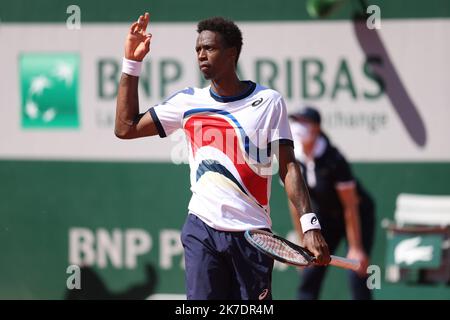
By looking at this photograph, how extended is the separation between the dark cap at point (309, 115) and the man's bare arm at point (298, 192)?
2.70 meters

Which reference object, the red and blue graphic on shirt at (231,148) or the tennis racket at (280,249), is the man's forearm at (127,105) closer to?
the red and blue graphic on shirt at (231,148)

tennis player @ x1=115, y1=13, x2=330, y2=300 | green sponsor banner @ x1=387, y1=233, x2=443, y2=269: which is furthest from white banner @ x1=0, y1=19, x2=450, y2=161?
tennis player @ x1=115, y1=13, x2=330, y2=300

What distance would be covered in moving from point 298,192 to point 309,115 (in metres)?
2.80

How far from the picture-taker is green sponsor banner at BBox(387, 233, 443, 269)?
285 inches

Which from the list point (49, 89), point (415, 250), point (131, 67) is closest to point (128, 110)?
point (131, 67)

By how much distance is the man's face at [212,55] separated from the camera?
468 cm

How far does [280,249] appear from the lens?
4469mm

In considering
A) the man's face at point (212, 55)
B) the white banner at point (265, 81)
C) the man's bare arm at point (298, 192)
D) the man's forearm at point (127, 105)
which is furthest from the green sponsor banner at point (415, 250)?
the man's forearm at point (127, 105)

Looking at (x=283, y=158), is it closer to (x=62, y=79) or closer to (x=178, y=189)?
(x=178, y=189)

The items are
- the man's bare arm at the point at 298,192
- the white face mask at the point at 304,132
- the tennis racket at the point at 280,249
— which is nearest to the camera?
the tennis racket at the point at 280,249

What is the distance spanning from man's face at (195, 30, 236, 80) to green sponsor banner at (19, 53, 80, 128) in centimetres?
318

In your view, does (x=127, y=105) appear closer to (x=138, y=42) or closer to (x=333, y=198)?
(x=138, y=42)

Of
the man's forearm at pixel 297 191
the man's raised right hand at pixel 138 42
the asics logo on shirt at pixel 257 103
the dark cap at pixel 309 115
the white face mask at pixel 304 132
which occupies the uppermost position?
the man's raised right hand at pixel 138 42
